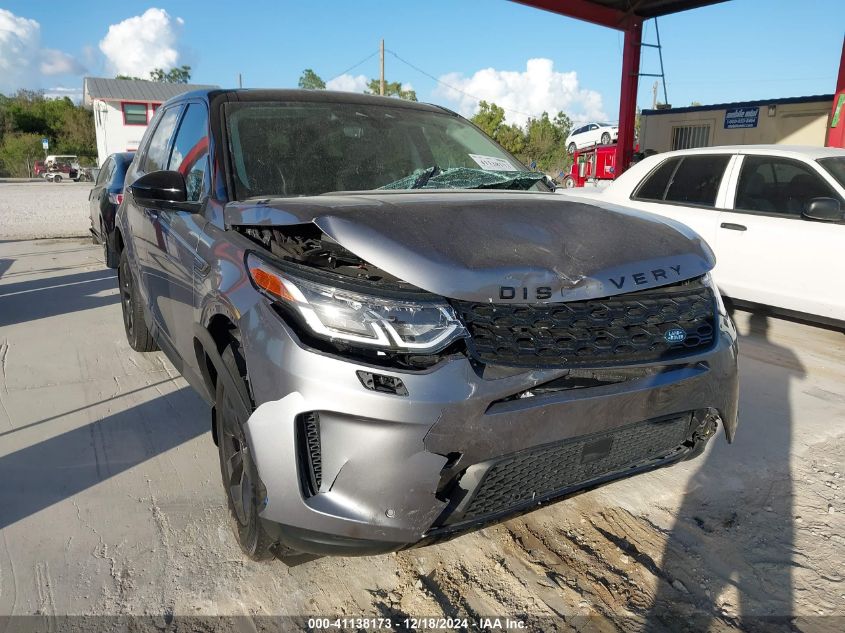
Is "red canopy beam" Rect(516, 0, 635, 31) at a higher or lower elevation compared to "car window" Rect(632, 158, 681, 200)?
higher

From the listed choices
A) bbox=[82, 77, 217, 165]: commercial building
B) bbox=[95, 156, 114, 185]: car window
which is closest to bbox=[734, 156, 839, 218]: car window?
bbox=[95, 156, 114, 185]: car window

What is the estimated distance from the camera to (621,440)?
2.31 meters

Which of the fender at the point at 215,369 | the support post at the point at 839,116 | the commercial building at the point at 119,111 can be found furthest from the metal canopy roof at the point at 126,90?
the fender at the point at 215,369

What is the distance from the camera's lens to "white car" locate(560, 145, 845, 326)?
17.3 ft

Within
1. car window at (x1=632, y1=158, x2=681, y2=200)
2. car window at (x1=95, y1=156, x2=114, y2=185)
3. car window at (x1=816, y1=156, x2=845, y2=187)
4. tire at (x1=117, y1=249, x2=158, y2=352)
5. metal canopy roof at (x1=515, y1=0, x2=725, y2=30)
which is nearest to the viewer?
tire at (x1=117, y1=249, x2=158, y2=352)

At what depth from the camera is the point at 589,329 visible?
2.20 metres

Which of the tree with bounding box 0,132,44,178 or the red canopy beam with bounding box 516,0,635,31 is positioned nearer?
the red canopy beam with bounding box 516,0,635,31

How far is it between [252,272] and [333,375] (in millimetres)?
578

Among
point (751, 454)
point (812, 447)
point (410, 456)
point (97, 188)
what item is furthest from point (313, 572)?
point (97, 188)

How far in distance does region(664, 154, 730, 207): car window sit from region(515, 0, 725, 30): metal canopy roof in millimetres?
8299

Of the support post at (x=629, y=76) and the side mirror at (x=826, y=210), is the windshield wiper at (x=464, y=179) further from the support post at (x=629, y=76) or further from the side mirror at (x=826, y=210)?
the support post at (x=629, y=76)

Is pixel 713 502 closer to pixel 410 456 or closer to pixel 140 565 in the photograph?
pixel 410 456

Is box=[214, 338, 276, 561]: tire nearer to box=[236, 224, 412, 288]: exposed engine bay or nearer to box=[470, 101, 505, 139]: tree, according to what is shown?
box=[236, 224, 412, 288]: exposed engine bay

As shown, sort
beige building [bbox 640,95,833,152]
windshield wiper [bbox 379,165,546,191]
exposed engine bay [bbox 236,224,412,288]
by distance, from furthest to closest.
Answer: beige building [bbox 640,95,833,152] → windshield wiper [bbox 379,165,546,191] → exposed engine bay [bbox 236,224,412,288]
